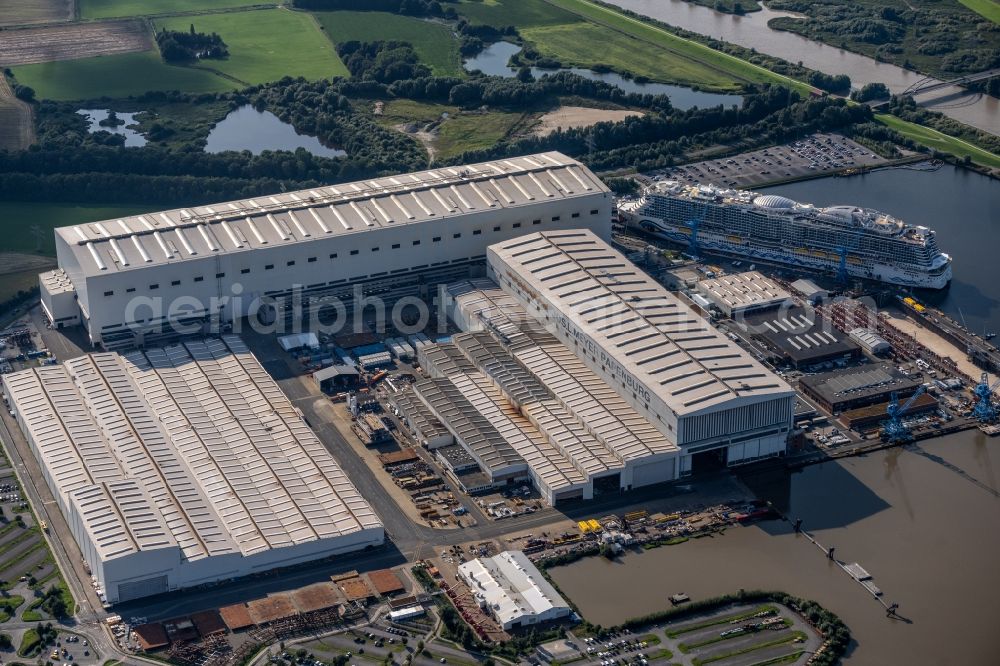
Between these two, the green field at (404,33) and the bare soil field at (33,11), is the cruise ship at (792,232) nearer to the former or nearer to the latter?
the green field at (404,33)

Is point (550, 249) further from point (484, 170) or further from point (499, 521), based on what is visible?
point (499, 521)

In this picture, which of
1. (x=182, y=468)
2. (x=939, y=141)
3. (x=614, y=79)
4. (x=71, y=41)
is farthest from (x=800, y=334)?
(x=71, y=41)

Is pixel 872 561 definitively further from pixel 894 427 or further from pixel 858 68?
pixel 858 68

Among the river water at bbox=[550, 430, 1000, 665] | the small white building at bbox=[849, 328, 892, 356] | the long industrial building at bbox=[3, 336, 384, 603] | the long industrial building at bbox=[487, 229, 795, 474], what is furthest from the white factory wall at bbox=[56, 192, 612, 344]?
the river water at bbox=[550, 430, 1000, 665]

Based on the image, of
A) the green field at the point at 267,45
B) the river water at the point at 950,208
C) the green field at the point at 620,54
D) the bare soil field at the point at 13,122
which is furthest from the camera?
the green field at the point at 620,54

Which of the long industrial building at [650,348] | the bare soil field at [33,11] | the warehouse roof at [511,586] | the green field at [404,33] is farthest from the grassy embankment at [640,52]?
the warehouse roof at [511,586]
